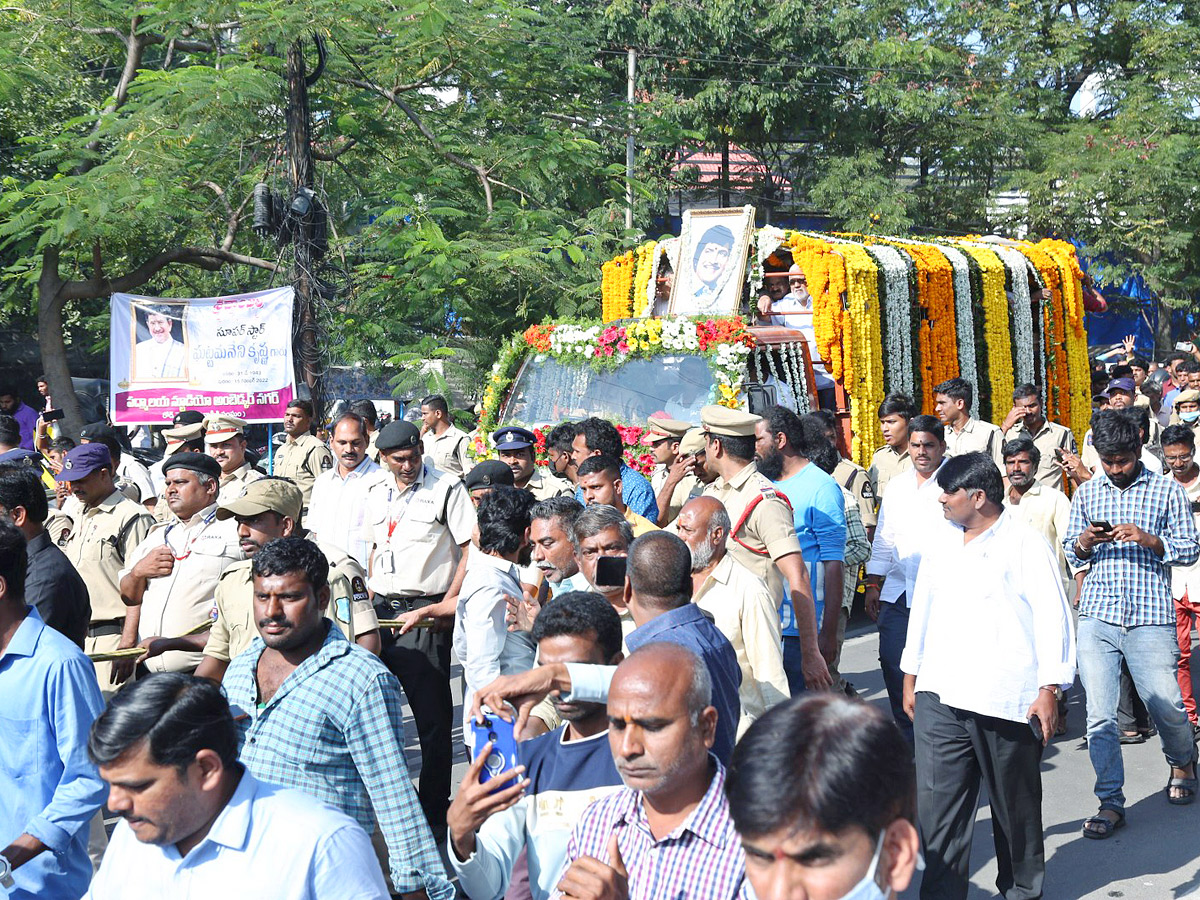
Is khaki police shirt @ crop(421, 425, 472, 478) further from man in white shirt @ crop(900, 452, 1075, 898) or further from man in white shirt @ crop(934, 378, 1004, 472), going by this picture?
man in white shirt @ crop(900, 452, 1075, 898)

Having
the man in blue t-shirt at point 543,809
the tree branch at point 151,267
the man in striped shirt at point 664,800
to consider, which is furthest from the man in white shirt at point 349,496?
the tree branch at point 151,267

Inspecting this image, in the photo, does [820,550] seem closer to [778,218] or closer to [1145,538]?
[1145,538]

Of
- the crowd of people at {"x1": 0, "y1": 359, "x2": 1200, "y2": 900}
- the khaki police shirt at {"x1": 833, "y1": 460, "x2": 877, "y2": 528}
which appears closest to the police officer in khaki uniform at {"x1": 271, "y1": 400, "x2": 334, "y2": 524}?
the crowd of people at {"x1": 0, "y1": 359, "x2": 1200, "y2": 900}

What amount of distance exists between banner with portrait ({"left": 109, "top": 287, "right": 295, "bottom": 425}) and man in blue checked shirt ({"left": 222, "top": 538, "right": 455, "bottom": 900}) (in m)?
7.73

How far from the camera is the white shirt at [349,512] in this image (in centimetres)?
700

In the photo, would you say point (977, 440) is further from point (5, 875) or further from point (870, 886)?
point (870, 886)

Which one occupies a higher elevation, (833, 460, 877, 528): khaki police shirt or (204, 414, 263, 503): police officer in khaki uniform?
(204, 414, 263, 503): police officer in khaki uniform

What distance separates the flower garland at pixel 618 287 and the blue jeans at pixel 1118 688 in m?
7.64

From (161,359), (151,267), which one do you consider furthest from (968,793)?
(151,267)

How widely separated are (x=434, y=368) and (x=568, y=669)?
10321 millimetres

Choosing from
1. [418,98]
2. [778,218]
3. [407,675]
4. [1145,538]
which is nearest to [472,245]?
[418,98]

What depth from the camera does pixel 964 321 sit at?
13266 mm

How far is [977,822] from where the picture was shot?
242 inches

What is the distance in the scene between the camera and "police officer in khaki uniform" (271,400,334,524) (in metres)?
10.0
